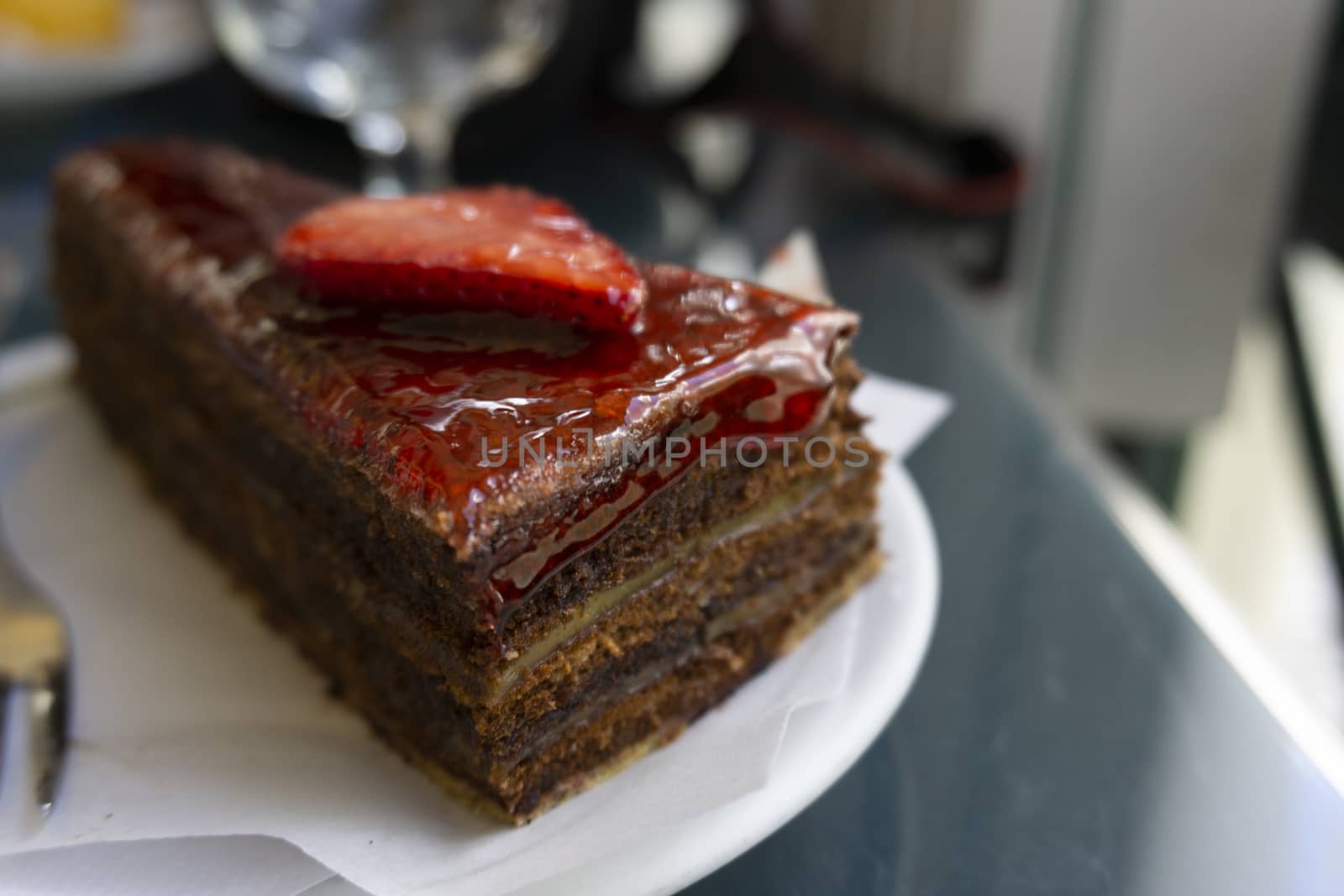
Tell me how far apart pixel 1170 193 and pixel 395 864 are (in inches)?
69.9

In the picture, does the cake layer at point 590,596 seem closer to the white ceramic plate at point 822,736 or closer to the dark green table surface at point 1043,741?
the white ceramic plate at point 822,736

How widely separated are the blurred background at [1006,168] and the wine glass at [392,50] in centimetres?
4

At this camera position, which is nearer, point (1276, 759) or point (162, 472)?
point (1276, 759)

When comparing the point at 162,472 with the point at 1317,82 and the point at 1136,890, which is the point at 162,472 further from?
the point at 1317,82


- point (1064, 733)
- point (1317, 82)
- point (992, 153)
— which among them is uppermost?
point (1317, 82)

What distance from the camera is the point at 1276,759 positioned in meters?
0.98

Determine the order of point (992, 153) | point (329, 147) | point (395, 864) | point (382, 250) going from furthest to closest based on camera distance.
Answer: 1. point (329, 147)
2. point (992, 153)
3. point (382, 250)
4. point (395, 864)

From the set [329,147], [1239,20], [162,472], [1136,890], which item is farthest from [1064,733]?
[329,147]

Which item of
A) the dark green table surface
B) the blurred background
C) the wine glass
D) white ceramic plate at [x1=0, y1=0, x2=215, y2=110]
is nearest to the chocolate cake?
the dark green table surface

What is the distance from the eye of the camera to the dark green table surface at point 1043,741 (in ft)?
2.93

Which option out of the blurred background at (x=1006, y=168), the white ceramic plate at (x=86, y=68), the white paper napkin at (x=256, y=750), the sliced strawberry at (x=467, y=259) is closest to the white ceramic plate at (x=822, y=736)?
the white paper napkin at (x=256, y=750)

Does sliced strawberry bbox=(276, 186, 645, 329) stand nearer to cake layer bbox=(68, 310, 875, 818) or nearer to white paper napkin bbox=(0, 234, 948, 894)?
cake layer bbox=(68, 310, 875, 818)

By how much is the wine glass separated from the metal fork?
653mm

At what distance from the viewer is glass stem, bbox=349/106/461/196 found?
160 cm
